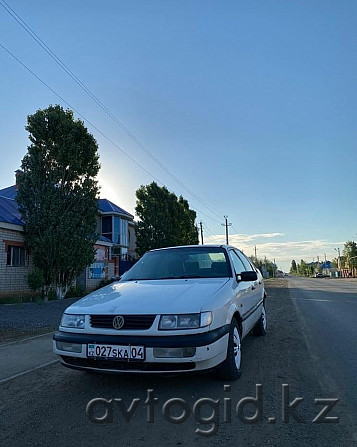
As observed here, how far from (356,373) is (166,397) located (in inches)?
97.5

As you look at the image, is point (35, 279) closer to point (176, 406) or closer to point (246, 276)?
point (246, 276)

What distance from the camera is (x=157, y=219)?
33.1m

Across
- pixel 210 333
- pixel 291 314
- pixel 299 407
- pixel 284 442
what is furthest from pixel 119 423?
pixel 291 314

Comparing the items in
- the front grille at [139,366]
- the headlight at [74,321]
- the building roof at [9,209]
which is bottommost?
the front grille at [139,366]

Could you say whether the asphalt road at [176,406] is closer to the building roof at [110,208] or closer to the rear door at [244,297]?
the rear door at [244,297]

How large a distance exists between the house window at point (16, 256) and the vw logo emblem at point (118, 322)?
15337 millimetres

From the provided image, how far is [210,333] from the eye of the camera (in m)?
3.74

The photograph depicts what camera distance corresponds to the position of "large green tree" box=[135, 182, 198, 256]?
3297cm

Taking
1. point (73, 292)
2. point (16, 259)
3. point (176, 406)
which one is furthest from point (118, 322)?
point (73, 292)

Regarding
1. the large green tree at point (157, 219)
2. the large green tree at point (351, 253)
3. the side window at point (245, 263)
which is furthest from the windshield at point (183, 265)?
the large green tree at point (351, 253)

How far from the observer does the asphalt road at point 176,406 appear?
3.05 meters

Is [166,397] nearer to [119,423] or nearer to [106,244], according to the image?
[119,423]

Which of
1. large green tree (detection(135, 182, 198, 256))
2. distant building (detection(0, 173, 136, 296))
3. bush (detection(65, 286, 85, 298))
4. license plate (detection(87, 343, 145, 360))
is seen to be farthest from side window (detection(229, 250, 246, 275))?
large green tree (detection(135, 182, 198, 256))

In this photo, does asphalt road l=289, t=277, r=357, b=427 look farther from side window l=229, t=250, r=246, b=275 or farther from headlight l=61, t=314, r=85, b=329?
headlight l=61, t=314, r=85, b=329
